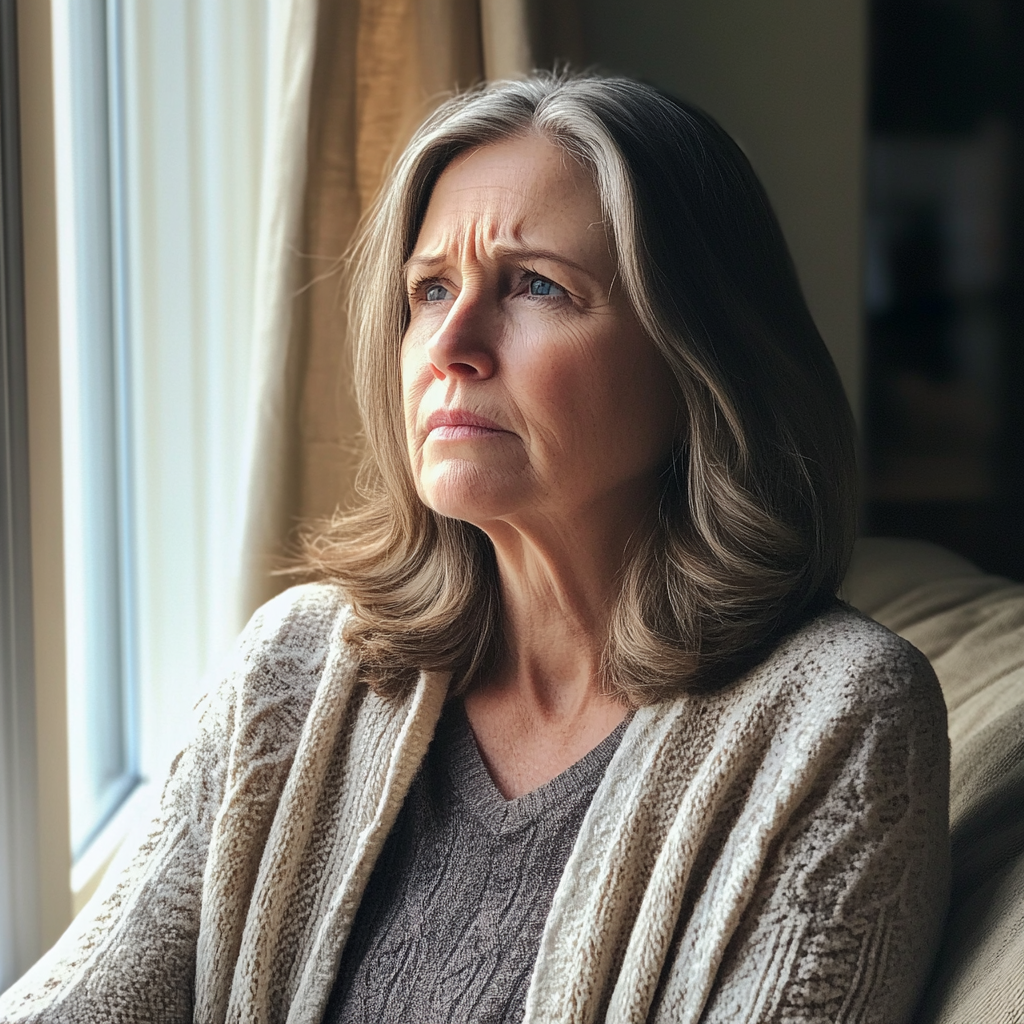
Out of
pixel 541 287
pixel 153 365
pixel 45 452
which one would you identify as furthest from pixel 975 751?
pixel 153 365

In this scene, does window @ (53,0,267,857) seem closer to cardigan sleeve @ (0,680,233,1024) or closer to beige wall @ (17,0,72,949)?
beige wall @ (17,0,72,949)

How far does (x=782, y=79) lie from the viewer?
2.13 metres

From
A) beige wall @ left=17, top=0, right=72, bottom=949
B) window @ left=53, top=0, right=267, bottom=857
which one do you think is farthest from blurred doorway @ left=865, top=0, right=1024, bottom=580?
beige wall @ left=17, top=0, right=72, bottom=949

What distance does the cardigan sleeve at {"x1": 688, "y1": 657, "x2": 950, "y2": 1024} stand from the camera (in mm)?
834

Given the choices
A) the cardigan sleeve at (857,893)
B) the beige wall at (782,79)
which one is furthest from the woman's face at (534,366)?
the beige wall at (782,79)

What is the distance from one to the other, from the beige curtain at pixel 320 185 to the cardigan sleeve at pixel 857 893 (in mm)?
902

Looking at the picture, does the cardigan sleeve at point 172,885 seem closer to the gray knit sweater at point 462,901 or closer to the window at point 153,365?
the gray knit sweater at point 462,901

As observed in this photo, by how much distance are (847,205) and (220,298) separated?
124cm

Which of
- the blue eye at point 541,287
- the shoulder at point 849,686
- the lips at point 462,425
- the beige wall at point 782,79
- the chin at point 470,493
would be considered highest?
the beige wall at point 782,79

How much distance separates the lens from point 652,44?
211 cm

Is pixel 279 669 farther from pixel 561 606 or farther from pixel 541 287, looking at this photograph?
pixel 541 287

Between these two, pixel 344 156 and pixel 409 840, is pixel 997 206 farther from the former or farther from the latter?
pixel 409 840

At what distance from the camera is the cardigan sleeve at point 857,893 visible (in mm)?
834

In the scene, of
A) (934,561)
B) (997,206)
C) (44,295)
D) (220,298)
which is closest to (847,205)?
(997,206)
